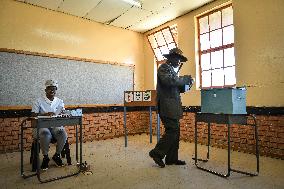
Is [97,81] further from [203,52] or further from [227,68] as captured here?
[227,68]

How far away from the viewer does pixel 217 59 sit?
17.6ft

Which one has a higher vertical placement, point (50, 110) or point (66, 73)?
point (66, 73)

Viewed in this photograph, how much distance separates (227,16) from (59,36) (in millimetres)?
4163

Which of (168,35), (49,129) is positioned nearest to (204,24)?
(168,35)

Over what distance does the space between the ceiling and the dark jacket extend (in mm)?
2494

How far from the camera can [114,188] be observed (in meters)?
2.68

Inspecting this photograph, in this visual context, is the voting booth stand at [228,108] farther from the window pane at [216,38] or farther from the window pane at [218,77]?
the window pane at [216,38]

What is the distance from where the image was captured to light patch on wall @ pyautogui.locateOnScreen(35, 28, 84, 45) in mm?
5473

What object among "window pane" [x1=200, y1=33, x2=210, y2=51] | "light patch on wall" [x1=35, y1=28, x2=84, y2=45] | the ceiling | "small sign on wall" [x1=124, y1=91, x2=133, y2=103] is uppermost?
the ceiling

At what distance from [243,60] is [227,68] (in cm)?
49

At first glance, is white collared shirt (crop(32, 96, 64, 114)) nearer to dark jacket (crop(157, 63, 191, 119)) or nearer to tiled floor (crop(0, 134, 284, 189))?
tiled floor (crop(0, 134, 284, 189))

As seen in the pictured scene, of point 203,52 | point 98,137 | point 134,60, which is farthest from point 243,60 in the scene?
point 98,137

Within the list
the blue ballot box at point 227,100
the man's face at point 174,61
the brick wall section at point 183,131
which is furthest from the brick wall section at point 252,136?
the man's face at point 174,61

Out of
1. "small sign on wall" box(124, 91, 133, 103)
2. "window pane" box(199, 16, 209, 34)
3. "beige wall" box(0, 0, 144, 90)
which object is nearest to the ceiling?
"beige wall" box(0, 0, 144, 90)
